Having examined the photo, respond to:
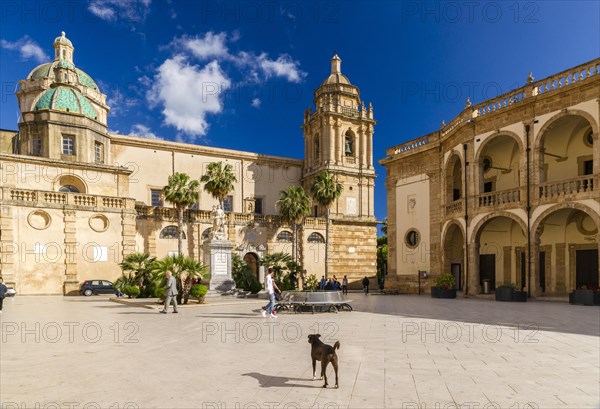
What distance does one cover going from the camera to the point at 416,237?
106 ft

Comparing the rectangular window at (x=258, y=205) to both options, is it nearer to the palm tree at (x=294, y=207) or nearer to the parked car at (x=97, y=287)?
the palm tree at (x=294, y=207)

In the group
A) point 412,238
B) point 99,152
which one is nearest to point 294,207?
point 412,238

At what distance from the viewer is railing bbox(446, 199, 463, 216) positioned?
27.6 meters

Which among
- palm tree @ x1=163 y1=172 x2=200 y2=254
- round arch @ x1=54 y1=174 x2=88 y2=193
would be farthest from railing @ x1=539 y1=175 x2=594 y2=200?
round arch @ x1=54 y1=174 x2=88 y2=193

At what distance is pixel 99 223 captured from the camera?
108 feet

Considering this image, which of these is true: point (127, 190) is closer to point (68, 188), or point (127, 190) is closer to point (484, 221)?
point (68, 188)

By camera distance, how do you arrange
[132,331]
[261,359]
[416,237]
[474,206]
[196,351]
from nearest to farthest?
[261,359] < [196,351] < [132,331] < [474,206] < [416,237]

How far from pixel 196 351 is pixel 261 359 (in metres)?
1.61

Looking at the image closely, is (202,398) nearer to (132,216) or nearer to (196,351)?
(196,351)

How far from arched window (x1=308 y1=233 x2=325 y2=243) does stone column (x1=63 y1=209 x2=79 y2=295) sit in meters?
21.4

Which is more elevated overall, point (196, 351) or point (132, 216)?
point (132, 216)

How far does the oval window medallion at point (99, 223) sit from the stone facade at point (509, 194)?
21059mm

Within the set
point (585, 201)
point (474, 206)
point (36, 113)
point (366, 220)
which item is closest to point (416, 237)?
point (474, 206)

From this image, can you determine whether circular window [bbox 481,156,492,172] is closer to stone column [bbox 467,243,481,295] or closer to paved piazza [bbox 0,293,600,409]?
stone column [bbox 467,243,481,295]
